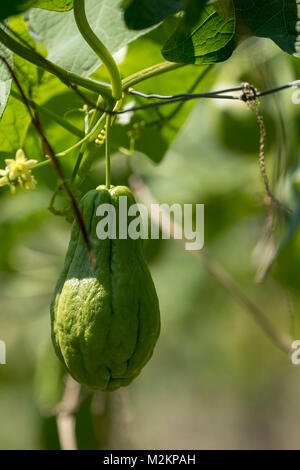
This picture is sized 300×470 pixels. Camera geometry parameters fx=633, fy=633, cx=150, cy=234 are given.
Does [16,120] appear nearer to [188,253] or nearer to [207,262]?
[207,262]

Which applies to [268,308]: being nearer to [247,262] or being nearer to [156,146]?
[247,262]

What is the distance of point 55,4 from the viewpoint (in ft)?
2.51

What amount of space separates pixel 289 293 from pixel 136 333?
2.32ft

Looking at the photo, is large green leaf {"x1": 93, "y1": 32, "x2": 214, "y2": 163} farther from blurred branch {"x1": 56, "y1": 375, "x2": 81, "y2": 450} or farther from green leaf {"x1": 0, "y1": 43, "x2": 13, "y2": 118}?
blurred branch {"x1": 56, "y1": 375, "x2": 81, "y2": 450}

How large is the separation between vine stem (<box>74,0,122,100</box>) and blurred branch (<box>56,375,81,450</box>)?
2.89 feet

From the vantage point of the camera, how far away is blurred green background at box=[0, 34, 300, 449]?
4.31 feet

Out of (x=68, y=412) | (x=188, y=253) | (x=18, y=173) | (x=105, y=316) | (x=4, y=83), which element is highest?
(x=4, y=83)

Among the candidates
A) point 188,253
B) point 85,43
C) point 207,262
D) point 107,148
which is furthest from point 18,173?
point 188,253

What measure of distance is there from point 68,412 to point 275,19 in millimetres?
1005

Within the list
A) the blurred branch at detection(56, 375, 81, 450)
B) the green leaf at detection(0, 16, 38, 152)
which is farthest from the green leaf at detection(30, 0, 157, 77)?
the blurred branch at detection(56, 375, 81, 450)

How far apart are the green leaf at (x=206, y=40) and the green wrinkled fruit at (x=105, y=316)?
26 cm

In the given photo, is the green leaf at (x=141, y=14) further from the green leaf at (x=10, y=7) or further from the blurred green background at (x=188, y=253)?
the blurred green background at (x=188, y=253)

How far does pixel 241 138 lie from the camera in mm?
1636
